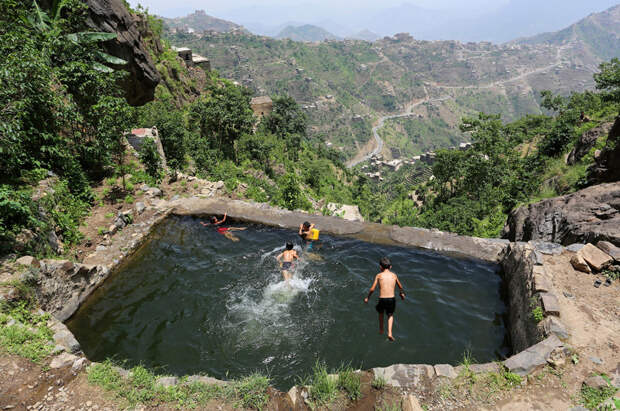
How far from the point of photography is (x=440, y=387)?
5094 millimetres

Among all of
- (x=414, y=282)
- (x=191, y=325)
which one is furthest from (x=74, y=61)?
(x=414, y=282)

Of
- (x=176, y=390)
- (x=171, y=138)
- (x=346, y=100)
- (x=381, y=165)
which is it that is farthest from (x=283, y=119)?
(x=346, y=100)

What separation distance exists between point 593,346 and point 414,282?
4253mm

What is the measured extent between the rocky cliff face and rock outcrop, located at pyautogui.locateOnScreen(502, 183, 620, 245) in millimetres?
20965

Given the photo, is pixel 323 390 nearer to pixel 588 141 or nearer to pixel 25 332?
pixel 25 332

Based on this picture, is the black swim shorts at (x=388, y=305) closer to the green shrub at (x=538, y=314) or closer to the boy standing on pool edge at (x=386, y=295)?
the boy standing on pool edge at (x=386, y=295)

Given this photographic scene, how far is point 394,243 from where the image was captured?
11.1 meters

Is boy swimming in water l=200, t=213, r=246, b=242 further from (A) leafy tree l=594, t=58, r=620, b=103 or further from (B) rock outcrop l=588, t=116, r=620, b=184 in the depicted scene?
(A) leafy tree l=594, t=58, r=620, b=103

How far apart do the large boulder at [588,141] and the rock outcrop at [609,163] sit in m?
4.81

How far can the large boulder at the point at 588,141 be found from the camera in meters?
15.3

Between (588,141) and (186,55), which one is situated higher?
(186,55)

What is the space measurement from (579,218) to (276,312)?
399 inches

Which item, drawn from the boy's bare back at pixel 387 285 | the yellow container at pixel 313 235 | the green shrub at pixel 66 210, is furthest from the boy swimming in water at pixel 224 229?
the boy's bare back at pixel 387 285

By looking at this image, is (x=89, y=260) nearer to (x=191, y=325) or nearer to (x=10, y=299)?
(x=10, y=299)
